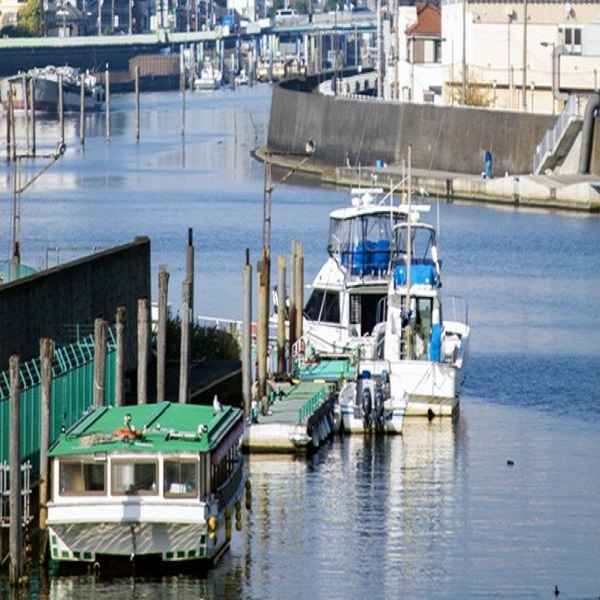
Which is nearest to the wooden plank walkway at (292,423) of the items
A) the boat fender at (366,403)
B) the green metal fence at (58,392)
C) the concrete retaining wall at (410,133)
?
the boat fender at (366,403)

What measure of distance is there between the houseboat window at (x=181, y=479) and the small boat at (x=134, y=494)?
0.03 ft

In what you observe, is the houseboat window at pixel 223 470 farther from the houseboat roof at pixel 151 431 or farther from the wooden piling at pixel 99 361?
Result: the wooden piling at pixel 99 361

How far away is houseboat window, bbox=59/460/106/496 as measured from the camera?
80.9ft

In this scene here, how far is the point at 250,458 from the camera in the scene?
33.8 meters

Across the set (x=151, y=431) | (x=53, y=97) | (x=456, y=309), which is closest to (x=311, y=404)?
(x=151, y=431)

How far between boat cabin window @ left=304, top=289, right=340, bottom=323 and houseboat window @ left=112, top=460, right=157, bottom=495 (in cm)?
1739

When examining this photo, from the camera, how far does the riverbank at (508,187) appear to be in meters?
82.4

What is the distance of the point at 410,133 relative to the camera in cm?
9838

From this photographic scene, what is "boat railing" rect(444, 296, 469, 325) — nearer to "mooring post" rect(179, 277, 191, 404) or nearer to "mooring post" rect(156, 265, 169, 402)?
"mooring post" rect(179, 277, 191, 404)

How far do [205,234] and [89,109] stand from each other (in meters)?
98.3

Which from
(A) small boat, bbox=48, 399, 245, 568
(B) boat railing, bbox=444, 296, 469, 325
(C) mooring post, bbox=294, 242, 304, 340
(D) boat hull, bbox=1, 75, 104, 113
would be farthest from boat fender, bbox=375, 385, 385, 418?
(D) boat hull, bbox=1, 75, 104, 113

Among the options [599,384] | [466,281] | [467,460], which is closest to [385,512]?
[467,460]

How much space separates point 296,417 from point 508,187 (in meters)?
51.3

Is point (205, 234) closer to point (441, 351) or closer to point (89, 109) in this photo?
point (441, 351)
